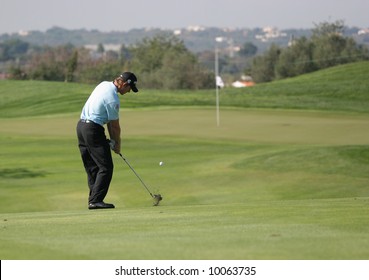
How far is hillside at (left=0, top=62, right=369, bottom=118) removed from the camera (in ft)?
165

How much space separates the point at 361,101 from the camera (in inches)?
2090

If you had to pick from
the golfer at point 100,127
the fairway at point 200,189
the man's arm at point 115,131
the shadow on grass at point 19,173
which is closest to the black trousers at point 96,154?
the golfer at point 100,127

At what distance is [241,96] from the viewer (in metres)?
55.9

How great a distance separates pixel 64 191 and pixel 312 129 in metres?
16.0

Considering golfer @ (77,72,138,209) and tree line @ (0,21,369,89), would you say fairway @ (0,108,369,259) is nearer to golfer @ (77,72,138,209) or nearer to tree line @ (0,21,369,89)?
golfer @ (77,72,138,209)

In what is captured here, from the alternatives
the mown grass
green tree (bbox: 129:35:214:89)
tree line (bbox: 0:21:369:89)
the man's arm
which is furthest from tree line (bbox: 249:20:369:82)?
the man's arm

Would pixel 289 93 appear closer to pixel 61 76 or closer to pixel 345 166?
pixel 345 166

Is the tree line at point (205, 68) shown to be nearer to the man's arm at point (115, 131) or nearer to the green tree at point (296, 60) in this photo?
the green tree at point (296, 60)

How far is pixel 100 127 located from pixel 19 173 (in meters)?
9.58

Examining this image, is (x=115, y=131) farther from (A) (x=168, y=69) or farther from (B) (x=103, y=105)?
(A) (x=168, y=69)

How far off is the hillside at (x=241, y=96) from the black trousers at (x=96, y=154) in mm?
33297

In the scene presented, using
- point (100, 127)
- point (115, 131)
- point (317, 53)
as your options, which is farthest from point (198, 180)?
point (317, 53)

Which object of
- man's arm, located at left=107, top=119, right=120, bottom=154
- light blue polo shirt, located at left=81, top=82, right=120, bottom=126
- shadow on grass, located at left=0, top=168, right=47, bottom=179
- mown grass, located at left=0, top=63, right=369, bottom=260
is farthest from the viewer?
shadow on grass, located at left=0, top=168, right=47, bottom=179

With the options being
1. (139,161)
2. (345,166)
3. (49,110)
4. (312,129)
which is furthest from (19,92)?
(345,166)
